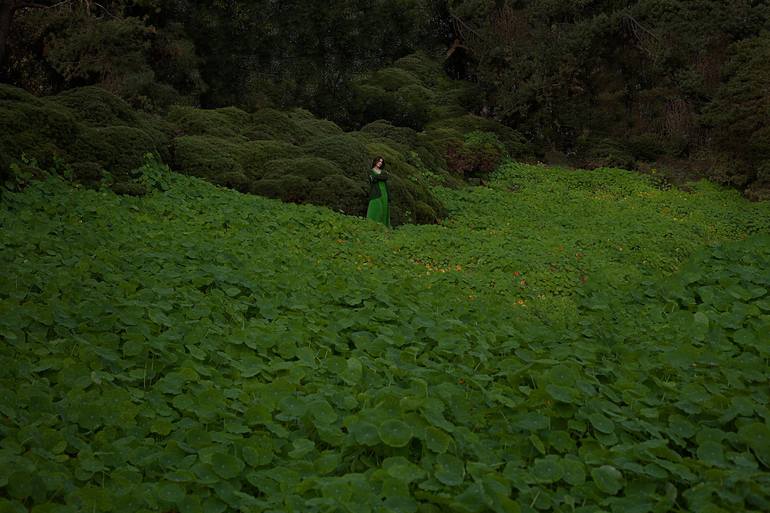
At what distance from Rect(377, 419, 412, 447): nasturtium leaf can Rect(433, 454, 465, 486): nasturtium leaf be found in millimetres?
201

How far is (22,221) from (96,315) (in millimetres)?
3161

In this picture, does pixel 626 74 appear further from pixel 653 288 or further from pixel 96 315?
pixel 96 315

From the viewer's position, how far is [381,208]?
43.1 ft

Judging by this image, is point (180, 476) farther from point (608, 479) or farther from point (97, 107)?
point (97, 107)

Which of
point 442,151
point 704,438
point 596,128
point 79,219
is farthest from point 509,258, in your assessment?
point 596,128

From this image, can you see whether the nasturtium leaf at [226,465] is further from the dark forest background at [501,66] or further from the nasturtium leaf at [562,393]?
the dark forest background at [501,66]

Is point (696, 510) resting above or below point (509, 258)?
above

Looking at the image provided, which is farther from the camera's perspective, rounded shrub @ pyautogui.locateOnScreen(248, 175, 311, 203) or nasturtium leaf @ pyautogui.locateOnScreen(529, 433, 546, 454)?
rounded shrub @ pyautogui.locateOnScreen(248, 175, 311, 203)

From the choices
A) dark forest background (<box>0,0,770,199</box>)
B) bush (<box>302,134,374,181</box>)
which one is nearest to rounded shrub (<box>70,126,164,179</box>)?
bush (<box>302,134,374,181</box>)

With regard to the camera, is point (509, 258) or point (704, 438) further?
point (509, 258)

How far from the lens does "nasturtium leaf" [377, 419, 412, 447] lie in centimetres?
327

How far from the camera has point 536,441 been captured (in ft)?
11.4

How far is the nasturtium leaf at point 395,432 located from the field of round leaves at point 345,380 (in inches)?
0.5

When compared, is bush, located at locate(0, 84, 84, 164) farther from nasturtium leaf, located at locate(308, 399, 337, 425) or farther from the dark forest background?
nasturtium leaf, located at locate(308, 399, 337, 425)
